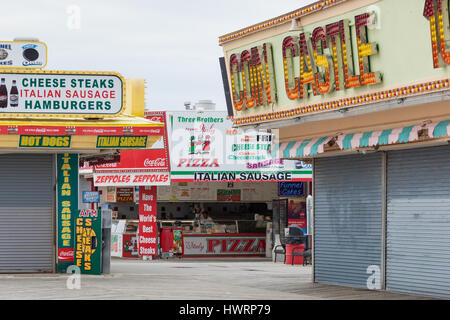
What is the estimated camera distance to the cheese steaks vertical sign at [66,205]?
67.7 ft

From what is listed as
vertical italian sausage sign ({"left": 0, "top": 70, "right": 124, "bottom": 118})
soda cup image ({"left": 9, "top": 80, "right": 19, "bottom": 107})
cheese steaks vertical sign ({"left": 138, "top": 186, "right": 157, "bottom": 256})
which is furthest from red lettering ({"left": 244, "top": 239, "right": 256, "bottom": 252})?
soda cup image ({"left": 9, "top": 80, "right": 19, "bottom": 107})

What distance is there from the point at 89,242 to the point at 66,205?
112 centimetres

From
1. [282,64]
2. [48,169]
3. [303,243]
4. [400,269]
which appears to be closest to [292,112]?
[282,64]

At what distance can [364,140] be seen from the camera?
53.9 feet

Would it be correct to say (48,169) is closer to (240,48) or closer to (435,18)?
(240,48)

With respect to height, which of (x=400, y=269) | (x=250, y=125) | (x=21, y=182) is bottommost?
(x=400, y=269)

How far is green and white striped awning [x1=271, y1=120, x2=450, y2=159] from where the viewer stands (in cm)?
1467

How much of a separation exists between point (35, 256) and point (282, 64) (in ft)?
25.4

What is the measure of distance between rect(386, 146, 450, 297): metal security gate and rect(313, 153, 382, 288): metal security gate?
1.58 ft

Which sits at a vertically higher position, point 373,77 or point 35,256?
point 373,77

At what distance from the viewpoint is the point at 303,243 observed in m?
27.8

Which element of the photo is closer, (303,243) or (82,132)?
(82,132)

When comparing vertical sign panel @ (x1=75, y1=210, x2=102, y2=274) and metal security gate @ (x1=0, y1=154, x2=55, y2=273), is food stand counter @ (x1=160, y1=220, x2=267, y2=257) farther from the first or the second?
metal security gate @ (x1=0, y1=154, x2=55, y2=273)

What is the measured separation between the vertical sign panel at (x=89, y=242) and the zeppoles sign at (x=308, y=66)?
4501mm
